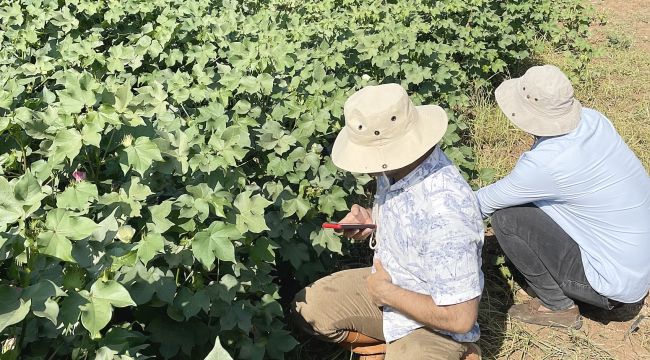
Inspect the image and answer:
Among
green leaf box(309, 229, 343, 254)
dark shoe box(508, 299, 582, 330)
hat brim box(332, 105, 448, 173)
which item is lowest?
dark shoe box(508, 299, 582, 330)

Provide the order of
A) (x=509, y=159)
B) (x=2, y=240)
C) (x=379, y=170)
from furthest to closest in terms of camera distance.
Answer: (x=509, y=159), (x=379, y=170), (x=2, y=240)

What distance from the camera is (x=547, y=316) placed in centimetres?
337

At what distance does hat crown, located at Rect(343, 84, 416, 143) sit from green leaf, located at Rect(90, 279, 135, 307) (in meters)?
0.97

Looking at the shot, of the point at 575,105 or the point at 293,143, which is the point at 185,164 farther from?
the point at 575,105

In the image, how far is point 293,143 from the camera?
108 inches

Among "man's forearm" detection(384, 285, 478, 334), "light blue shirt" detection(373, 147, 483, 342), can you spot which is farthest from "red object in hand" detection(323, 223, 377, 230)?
"man's forearm" detection(384, 285, 478, 334)

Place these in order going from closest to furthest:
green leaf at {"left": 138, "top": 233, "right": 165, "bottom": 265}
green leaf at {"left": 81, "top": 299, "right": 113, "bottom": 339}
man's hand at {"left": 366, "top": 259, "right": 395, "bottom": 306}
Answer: green leaf at {"left": 81, "top": 299, "right": 113, "bottom": 339} → green leaf at {"left": 138, "top": 233, "right": 165, "bottom": 265} → man's hand at {"left": 366, "top": 259, "right": 395, "bottom": 306}

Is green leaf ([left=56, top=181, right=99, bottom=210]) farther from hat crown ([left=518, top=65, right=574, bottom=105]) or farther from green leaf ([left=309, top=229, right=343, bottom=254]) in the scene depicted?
hat crown ([left=518, top=65, right=574, bottom=105])

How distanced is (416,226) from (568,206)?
1.22 meters

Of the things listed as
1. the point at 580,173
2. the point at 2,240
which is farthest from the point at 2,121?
the point at 580,173

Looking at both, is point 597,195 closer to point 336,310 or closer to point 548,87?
point 548,87

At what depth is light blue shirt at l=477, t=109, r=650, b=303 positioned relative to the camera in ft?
9.73

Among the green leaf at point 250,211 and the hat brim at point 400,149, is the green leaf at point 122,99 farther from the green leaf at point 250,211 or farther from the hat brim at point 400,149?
the hat brim at point 400,149

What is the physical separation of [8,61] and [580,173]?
2.65 metres
